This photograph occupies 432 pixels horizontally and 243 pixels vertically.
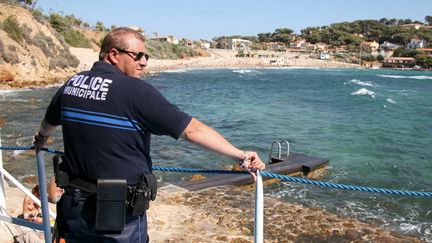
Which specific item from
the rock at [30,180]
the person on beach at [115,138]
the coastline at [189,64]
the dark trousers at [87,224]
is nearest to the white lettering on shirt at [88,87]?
the person on beach at [115,138]

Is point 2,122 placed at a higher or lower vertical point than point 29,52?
lower

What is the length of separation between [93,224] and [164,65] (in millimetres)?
100148

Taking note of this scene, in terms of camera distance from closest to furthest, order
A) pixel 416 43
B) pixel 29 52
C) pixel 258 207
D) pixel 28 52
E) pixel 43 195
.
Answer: pixel 258 207
pixel 43 195
pixel 28 52
pixel 29 52
pixel 416 43

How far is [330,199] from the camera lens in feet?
36.0

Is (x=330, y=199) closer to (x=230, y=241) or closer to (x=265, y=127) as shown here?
(x=230, y=241)

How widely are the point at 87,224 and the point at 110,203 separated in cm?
25

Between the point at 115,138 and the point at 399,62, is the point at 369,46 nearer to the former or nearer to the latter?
the point at 399,62

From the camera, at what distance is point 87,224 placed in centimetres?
245

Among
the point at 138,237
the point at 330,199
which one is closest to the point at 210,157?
the point at 330,199

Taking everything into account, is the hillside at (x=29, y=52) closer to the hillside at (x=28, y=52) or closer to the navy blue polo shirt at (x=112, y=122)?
the hillside at (x=28, y=52)

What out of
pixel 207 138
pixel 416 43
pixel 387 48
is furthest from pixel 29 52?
pixel 387 48

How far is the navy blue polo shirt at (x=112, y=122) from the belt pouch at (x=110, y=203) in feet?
0.18

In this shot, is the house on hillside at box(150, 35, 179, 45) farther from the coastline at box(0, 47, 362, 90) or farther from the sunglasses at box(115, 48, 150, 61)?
the sunglasses at box(115, 48, 150, 61)

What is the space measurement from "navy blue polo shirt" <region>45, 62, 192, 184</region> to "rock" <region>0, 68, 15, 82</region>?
124 ft
